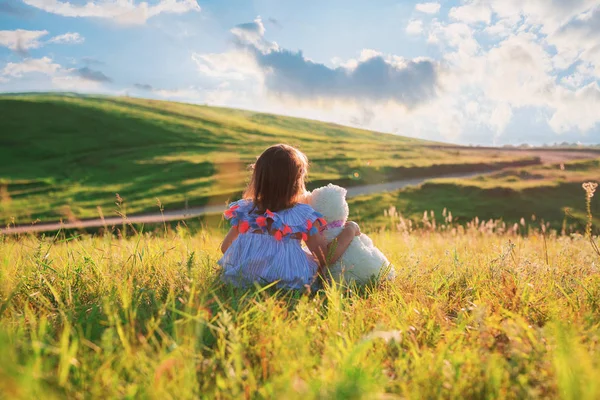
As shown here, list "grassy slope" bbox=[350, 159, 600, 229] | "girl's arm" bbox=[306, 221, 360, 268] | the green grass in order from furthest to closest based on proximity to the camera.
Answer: "grassy slope" bbox=[350, 159, 600, 229] < "girl's arm" bbox=[306, 221, 360, 268] < the green grass

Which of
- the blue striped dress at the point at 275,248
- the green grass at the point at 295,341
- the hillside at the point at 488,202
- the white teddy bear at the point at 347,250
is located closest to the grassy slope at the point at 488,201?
the hillside at the point at 488,202

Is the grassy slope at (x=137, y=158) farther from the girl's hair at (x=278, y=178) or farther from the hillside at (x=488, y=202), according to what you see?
the girl's hair at (x=278, y=178)

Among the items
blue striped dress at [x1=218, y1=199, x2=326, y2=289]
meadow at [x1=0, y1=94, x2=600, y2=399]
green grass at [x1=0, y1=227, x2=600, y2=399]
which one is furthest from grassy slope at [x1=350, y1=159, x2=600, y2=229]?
green grass at [x1=0, y1=227, x2=600, y2=399]

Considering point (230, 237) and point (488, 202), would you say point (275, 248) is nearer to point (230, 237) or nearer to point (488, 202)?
point (230, 237)

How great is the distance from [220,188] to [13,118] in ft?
139

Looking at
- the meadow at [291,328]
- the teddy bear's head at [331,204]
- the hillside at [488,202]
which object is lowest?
the hillside at [488,202]

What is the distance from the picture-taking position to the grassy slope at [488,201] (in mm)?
18953

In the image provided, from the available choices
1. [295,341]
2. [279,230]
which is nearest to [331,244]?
[279,230]

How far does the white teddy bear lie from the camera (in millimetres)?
3803

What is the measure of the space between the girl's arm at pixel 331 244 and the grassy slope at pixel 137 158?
13.8 meters

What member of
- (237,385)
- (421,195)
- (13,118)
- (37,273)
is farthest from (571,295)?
(13,118)

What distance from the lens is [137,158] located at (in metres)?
44.2

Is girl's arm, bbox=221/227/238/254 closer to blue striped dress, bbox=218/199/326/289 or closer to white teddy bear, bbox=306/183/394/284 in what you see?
blue striped dress, bbox=218/199/326/289

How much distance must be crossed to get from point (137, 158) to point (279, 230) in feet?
145
